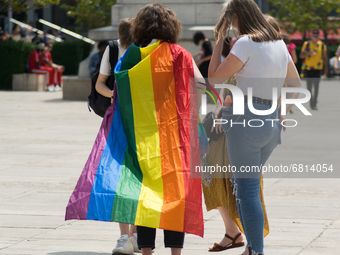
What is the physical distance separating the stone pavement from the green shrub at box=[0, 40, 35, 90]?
381 inches

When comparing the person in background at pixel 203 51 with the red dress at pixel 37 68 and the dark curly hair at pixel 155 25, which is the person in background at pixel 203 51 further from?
the dark curly hair at pixel 155 25

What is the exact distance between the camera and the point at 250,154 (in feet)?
12.6

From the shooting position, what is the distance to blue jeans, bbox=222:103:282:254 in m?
3.82

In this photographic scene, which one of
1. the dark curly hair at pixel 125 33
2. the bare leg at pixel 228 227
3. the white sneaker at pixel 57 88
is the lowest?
the white sneaker at pixel 57 88

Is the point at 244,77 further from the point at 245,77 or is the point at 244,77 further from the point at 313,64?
the point at 313,64

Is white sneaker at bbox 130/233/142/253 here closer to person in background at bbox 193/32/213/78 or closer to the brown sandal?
the brown sandal

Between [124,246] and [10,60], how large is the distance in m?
17.8

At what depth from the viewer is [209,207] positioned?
177 inches

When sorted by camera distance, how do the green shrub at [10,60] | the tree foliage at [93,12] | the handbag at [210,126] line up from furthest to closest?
the tree foliage at [93,12]
the green shrub at [10,60]
the handbag at [210,126]

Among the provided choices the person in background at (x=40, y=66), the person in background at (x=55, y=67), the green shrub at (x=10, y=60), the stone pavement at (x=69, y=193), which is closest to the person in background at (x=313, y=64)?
the stone pavement at (x=69, y=193)

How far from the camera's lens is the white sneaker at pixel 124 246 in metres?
4.34

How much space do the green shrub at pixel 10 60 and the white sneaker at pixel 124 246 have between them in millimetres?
17731

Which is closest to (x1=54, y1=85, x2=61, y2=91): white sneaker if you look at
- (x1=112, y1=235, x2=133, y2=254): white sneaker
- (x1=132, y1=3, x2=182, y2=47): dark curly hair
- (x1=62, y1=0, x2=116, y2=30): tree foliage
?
(x1=62, y1=0, x2=116, y2=30): tree foliage

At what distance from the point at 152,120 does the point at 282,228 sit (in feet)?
6.03
